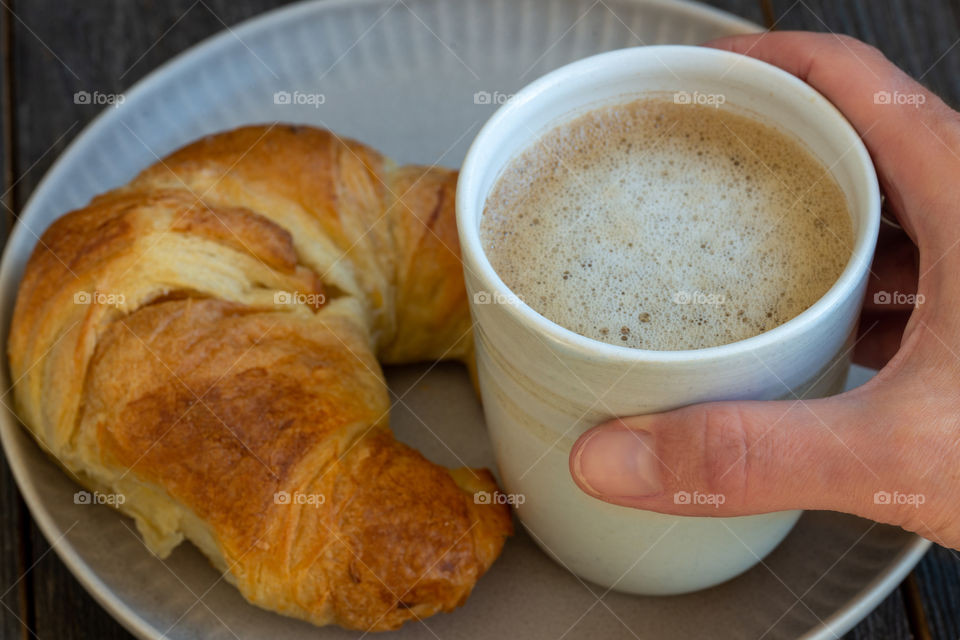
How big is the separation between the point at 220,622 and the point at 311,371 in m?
0.25

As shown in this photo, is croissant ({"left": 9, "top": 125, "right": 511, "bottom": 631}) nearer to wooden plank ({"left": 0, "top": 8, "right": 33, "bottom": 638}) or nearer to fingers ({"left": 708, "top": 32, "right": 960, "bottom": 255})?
wooden plank ({"left": 0, "top": 8, "right": 33, "bottom": 638})

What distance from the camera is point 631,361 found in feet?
2.41

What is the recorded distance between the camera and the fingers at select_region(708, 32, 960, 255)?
882 mm

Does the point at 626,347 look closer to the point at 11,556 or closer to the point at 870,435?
the point at 870,435

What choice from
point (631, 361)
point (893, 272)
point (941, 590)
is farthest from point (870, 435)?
point (941, 590)

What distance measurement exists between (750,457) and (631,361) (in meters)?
0.12

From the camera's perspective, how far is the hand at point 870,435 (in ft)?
2.52

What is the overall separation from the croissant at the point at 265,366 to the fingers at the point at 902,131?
1.40 feet

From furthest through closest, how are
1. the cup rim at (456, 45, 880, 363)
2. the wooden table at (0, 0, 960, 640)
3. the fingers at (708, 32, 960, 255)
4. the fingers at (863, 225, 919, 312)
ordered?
the wooden table at (0, 0, 960, 640) → the fingers at (863, 225, 919, 312) → the fingers at (708, 32, 960, 255) → the cup rim at (456, 45, 880, 363)

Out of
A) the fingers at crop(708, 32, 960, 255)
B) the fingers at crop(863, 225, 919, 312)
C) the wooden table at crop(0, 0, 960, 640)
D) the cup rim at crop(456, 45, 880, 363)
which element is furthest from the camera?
the wooden table at crop(0, 0, 960, 640)

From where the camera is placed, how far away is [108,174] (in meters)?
1.30

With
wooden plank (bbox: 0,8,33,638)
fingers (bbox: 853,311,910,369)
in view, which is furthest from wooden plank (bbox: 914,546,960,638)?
wooden plank (bbox: 0,8,33,638)

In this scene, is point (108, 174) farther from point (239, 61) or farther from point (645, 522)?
point (645, 522)

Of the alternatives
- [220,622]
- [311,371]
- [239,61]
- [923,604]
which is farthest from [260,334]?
[923,604]
